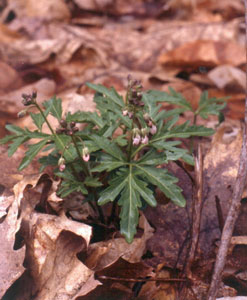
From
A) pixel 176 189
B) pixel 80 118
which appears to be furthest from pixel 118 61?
pixel 176 189

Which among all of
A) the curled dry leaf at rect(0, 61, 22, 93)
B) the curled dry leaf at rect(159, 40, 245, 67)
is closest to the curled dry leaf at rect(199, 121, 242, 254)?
the curled dry leaf at rect(159, 40, 245, 67)

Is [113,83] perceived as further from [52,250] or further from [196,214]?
[52,250]

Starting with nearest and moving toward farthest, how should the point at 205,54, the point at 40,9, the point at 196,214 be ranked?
the point at 196,214
the point at 205,54
the point at 40,9

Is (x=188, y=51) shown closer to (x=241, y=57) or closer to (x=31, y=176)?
(x=241, y=57)

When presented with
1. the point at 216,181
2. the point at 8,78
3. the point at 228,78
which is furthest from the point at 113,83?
the point at 216,181

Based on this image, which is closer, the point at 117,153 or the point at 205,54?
the point at 117,153

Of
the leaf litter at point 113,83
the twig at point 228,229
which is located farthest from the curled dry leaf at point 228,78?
the twig at point 228,229

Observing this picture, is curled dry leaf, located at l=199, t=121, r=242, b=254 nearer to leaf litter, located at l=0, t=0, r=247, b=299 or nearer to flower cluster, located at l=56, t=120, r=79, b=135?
leaf litter, located at l=0, t=0, r=247, b=299

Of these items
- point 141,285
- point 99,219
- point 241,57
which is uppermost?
point 241,57

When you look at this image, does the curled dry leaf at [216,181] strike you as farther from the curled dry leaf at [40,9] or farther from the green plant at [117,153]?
the curled dry leaf at [40,9]

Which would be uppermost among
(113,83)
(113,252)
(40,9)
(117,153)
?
(40,9)

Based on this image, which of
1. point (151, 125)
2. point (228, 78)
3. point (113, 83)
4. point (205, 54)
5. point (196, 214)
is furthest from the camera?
point (205, 54)
